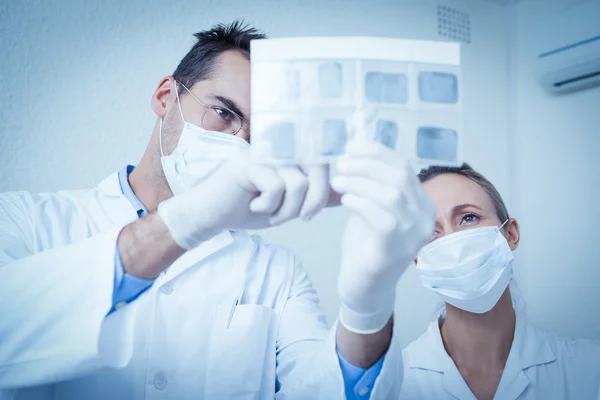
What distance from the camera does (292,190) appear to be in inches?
33.6

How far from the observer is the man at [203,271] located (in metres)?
0.85

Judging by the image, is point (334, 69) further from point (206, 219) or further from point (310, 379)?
point (310, 379)

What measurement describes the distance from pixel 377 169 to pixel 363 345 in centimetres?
40

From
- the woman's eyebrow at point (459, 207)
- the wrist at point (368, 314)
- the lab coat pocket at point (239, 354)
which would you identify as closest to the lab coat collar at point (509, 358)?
the woman's eyebrow at point (459, 207)

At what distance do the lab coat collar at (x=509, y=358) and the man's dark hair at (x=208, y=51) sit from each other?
1307 mm

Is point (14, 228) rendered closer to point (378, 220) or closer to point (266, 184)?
point (266, 184)

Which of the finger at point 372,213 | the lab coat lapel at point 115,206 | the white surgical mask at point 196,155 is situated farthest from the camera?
the lab coat lapel at point 115,206

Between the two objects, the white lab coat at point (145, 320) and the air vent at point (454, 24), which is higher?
the air vent at point (454, 24)

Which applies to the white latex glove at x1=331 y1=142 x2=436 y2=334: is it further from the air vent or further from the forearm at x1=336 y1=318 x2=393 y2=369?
the air vent

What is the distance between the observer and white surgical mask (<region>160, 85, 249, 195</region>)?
1197 mm

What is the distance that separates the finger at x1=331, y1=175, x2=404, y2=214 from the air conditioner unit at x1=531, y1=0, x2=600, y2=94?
1845 mm

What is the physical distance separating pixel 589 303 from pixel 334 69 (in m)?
2.16

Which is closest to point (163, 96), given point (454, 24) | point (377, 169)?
Result: point (377, 169)

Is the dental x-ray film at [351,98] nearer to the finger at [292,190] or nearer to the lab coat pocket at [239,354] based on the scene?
the finger at [292,190]
